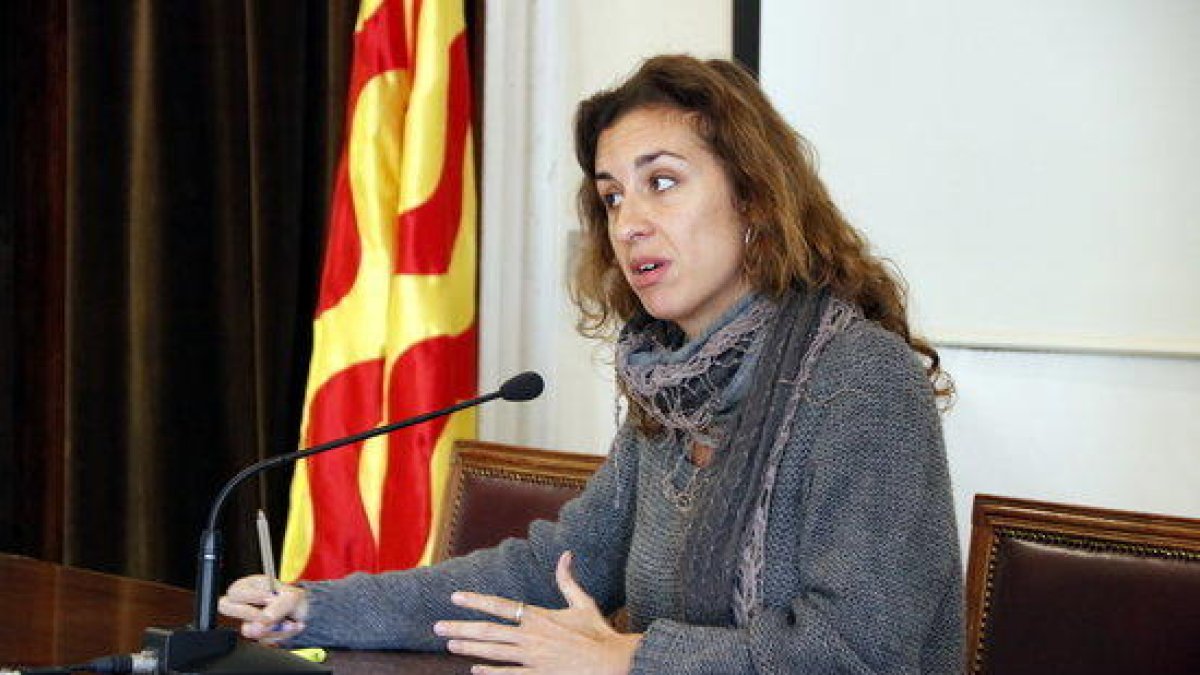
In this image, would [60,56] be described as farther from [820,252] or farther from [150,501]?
[820,252]

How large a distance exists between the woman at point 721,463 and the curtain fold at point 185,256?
151 centimetres

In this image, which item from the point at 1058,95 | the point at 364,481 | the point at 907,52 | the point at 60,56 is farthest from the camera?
the point at 60,56

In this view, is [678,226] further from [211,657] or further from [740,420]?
[211,657]

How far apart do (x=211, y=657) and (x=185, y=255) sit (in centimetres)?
234

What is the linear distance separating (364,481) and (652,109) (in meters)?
1.27

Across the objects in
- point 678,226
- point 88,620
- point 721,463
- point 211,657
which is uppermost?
point 678,226

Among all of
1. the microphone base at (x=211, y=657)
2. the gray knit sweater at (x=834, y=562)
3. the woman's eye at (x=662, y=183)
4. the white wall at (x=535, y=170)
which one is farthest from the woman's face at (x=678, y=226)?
the white wall at (x=535, y=170)

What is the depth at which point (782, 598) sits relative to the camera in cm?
152

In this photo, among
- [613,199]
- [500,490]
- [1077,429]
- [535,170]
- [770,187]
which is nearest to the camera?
[770,187]

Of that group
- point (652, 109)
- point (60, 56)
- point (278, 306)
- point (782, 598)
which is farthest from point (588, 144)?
point (60, 56)

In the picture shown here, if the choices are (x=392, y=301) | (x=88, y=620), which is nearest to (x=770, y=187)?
(x=88, y=620)

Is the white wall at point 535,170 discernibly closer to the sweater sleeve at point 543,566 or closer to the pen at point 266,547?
the sweater sleeve at point 543,566

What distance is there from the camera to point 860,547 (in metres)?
1.40

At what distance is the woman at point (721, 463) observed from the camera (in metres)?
1.42
